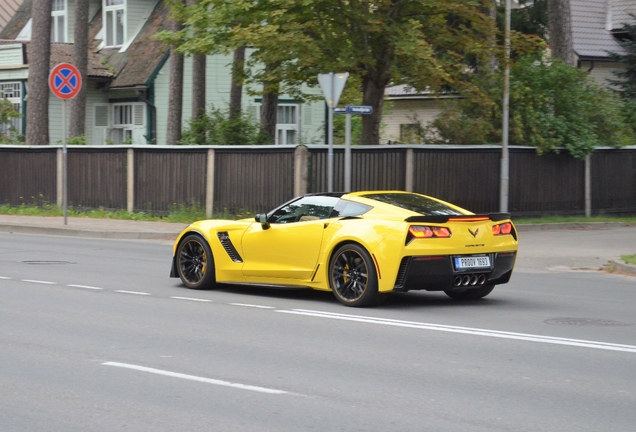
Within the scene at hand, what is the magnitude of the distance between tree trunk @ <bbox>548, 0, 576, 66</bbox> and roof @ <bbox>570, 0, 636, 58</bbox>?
1204 centimetres

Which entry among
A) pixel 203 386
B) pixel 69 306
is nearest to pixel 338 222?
pixel 69 306

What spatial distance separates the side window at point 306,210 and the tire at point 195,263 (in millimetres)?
1063

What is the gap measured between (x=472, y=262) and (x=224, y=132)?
16631 millimetres

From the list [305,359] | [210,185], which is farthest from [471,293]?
[210,185]

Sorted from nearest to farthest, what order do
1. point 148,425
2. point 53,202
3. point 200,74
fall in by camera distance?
1. point 148,425
2. point 53,202
3. point 200,74

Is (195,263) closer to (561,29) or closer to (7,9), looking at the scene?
(561,29)

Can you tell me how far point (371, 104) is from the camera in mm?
23562

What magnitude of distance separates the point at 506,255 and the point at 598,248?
8.26 meters

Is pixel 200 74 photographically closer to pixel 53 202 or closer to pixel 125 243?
pixel 53 202

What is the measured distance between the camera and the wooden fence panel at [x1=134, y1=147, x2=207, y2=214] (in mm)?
25156

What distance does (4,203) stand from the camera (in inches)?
1146

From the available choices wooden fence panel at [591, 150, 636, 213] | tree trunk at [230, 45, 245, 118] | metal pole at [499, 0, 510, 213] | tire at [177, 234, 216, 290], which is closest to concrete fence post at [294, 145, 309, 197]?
tree trunk at [230, 45, 245, 118]

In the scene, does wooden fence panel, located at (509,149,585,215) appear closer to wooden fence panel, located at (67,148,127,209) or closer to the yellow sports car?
wooden fence panel, located at (67,148,127,209)

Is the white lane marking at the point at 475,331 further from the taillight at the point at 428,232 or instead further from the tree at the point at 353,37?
the tree at the point at 353,37
